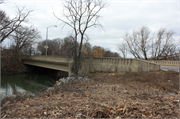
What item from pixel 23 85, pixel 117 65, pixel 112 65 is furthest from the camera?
pixel 23 85

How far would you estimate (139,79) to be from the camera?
917 centimetres

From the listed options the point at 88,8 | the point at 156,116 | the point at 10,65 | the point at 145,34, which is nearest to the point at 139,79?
the point at 156,116

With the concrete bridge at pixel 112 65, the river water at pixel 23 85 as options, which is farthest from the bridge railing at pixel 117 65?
the river water at pixel 23 85

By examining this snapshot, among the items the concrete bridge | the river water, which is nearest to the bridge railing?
the concrete bridge

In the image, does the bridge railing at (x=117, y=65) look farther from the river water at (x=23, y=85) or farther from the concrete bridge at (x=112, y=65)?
the river water at (x=23, y=85)

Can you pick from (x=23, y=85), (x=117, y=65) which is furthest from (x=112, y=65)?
(x=23, y=85)

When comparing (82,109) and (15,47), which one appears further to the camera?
(15,47)

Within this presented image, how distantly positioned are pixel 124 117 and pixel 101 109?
68 cm

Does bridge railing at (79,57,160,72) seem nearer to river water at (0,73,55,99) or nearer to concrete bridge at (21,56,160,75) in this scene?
concrete bridge at (21,56,160,75)

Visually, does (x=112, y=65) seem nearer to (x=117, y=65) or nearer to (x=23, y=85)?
(x=117, y=65)

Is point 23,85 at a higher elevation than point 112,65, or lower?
lower

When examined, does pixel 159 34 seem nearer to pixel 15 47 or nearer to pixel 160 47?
pixel 160 47

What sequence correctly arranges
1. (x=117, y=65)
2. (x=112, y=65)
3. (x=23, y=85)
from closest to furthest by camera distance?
(x=117, y=65), (x=112, y=65), (x=23, y=85)

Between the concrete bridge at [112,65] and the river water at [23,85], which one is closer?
the river water at [23,85]
